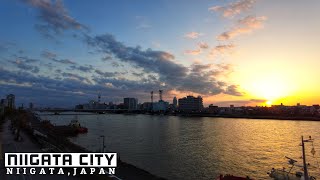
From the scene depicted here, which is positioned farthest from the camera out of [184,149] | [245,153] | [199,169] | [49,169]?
[184,149]

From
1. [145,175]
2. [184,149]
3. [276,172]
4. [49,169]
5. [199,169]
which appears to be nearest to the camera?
[49,169]

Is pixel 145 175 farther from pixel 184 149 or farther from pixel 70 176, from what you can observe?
pixel 184 149

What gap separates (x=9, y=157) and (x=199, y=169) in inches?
959

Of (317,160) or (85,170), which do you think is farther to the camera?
(317,160)

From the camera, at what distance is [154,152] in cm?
5497

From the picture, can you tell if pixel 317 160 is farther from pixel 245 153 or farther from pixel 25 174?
pixel 25 174

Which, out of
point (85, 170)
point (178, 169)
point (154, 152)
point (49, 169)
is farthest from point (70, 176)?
point (154, 152)

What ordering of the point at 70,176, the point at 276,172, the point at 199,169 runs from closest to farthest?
the point at 70,176 → the point at 276,172 → the point at 199,169

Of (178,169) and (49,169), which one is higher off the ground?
(49,169)

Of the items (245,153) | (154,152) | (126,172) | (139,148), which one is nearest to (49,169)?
(126,172)

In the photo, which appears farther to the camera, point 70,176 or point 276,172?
point 276,172

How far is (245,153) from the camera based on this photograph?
53906 mm

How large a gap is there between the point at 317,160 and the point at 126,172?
3362 centimetres

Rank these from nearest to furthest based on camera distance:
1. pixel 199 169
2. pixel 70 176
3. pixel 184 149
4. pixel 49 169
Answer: pixel 70 176, pixel 49 169, pixel 199 169, pixel 184 149
